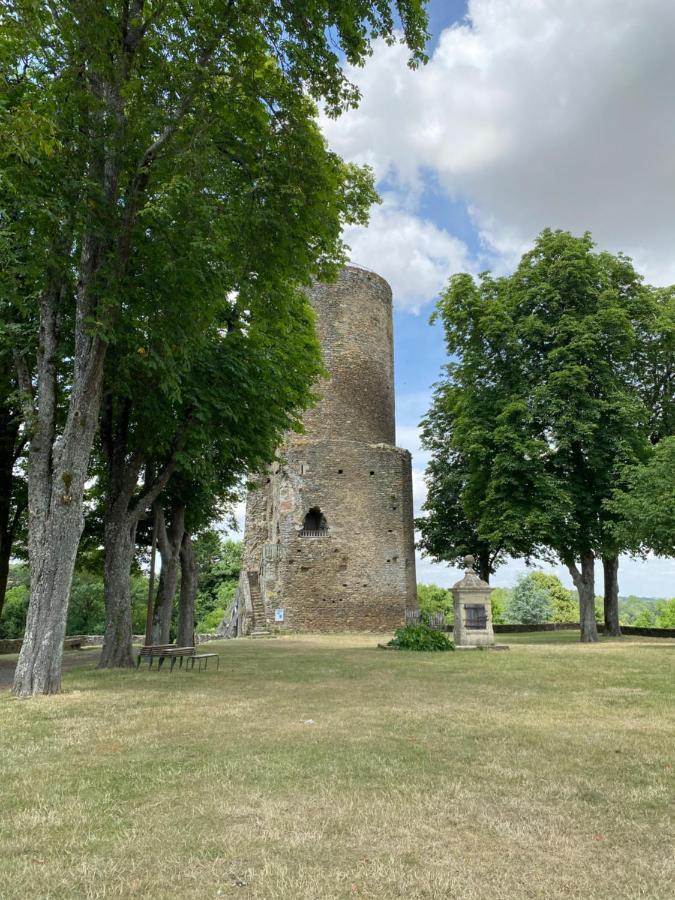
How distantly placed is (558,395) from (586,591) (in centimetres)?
621

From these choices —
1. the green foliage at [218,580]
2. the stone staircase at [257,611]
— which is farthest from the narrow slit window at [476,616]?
the green foliage at [218,580]

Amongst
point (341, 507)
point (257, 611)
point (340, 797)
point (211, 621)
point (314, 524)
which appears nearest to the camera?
point (340, 797)

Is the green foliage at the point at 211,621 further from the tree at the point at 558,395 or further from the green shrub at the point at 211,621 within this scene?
the tree at the point at 558,395

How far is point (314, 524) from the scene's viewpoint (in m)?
29.4

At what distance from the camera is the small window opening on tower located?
2872 centimetres

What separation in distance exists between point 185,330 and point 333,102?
13.5ft

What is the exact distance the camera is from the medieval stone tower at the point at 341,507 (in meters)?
28.0

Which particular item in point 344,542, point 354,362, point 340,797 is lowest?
point 340,797

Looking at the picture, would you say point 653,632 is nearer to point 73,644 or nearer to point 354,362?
point 354,362

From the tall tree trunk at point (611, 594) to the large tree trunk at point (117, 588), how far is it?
16.7m

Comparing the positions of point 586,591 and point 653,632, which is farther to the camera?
point 653,632

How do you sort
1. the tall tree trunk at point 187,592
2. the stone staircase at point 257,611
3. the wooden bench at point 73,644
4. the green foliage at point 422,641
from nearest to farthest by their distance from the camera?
the green foliage at point 422,641
the tall tree trunk at point 187,592
the wooden bench at point 73,644
the stone staircase at point 257,611

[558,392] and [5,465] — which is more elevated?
[558,392]

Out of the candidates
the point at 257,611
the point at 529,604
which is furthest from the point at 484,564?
the point at 529,604
